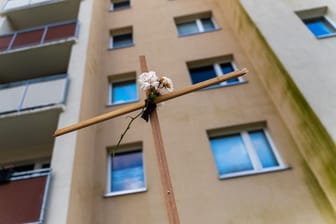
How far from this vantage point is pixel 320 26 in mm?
7430

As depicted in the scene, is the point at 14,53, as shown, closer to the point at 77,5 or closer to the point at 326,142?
the point at 77,5

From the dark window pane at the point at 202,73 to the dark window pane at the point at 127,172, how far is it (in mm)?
3002

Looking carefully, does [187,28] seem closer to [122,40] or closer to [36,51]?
[122,40]

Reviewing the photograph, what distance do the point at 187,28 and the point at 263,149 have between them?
5707 mm

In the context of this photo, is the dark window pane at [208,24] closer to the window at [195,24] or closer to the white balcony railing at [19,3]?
the window at [195,24]

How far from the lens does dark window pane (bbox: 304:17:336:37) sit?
7196 mm

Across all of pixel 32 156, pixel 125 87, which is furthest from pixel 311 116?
pixel 32 156

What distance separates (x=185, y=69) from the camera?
7.95 m

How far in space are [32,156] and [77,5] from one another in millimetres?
6667

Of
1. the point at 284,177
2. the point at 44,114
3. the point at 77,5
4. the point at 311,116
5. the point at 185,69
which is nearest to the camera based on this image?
the point at 311,116

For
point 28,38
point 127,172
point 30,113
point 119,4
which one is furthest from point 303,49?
point 119,4

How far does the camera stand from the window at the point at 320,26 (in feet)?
23.6

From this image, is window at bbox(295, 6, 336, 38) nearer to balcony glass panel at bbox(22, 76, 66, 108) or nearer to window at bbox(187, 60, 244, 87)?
window at bbox(187, 60, 244, 87)

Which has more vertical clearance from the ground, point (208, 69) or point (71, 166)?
point (208, 69)
